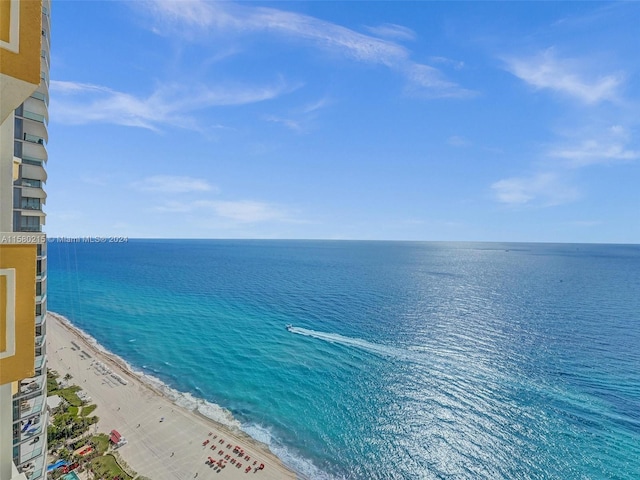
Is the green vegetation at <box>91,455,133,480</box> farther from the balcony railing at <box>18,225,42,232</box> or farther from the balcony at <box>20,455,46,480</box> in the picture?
the balcony railing at <box>18,225,42,232</box>

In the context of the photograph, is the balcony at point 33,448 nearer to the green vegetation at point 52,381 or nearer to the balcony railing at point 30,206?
the balcony railing at point 30,206

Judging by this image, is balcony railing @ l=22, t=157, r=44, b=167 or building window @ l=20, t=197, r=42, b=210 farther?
building window @ l=20, t=197, r=42, b=210

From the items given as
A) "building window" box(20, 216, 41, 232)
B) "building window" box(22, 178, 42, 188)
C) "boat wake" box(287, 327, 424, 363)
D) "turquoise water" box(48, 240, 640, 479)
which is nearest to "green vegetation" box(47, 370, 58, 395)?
"turquoise water" box(48, 240, 640, 479)

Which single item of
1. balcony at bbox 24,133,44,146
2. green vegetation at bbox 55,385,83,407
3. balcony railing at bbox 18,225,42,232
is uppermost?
balcony at bbox 24,133,44,146

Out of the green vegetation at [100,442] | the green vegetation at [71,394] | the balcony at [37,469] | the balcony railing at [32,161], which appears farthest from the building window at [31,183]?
the green vegetation at [71,394]

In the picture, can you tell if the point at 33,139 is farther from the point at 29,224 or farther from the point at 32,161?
the point at 29,224

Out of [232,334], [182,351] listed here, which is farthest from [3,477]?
[232,334]

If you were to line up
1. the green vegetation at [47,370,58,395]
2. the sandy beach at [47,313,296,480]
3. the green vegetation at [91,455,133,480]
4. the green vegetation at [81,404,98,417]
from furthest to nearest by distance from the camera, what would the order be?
the green vegetation at [47,370,58,395] < the green vegetation at [81,404,98,417] < the sandy beach at [47,313,296,480] < the green vegetation at [91,455,133,480]
